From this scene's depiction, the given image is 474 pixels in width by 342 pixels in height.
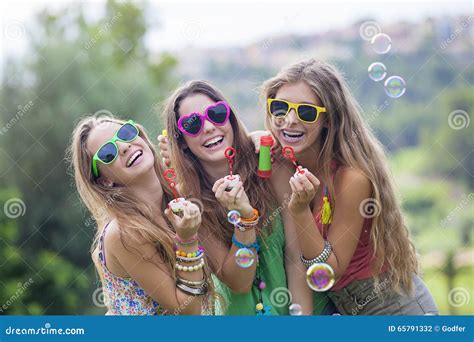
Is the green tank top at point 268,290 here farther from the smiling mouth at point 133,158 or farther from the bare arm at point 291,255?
the smiling mouth at point 133,158

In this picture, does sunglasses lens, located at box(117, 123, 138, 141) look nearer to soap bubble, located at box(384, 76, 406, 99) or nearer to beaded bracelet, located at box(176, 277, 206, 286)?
beaded bracelet, located at box(176, 277, 206, 286)

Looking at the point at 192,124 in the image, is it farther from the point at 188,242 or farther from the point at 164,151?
the point at 188,242

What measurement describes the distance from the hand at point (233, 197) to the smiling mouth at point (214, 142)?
24 cm

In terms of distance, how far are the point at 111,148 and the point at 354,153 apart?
45.2 inches

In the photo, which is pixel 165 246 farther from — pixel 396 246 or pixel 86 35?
pixel 86 35

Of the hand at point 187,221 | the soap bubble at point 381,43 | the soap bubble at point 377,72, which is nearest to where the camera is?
the hand at point 187,221

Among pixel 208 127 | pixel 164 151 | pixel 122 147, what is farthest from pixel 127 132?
pixel 208 127

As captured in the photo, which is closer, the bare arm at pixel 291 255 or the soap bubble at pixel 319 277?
the soap bubble at pixel 319 277

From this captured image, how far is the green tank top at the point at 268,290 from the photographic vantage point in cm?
330

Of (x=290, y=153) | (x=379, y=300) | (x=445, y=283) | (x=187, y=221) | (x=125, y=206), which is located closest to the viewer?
(x=187, y=221)

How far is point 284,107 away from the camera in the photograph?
3.30 m

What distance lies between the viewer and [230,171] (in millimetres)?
3311

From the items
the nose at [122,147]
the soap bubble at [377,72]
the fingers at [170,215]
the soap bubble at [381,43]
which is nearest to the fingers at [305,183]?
the fingers at [170,215]

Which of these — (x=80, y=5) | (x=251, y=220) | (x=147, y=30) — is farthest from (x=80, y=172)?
(x=147, y=30)
